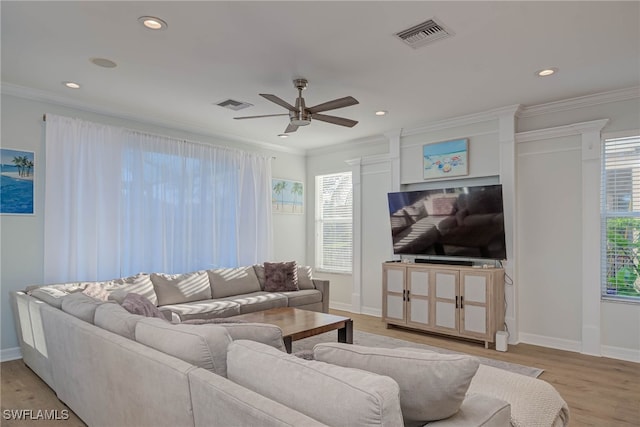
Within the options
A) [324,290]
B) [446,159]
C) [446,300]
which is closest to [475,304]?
[446,300]

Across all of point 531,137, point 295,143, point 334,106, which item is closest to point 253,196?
point 295,143

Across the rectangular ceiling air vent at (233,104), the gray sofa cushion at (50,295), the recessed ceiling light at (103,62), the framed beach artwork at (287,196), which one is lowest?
the gray sofa cushion at (50,295)

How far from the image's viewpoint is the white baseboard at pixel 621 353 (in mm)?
3902

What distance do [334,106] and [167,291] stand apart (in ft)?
9.27

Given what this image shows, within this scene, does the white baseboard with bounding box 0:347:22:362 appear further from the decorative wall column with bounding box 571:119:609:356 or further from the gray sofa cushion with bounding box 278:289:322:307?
the decorative wall column with bounding box 571:119:609:356

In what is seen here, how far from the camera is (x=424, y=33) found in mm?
2814

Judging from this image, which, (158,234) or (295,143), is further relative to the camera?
(295,143)

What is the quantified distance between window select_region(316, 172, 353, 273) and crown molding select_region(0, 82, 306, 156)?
1.18 metres

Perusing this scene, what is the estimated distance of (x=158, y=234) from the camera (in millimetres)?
4902

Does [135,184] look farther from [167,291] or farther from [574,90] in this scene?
[574,90]

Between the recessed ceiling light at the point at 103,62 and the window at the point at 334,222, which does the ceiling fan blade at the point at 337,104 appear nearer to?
the recessed ceiling light at the point at 103,62

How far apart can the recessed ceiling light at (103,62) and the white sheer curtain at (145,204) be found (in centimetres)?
125

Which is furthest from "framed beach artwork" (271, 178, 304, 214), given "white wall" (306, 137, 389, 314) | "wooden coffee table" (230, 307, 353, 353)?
"wooden coffee table" (230, 307, 353, 353)

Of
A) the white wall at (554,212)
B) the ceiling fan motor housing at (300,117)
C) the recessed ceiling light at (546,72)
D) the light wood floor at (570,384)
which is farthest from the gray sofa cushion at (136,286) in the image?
the recessed ceiling light at (546,72)
